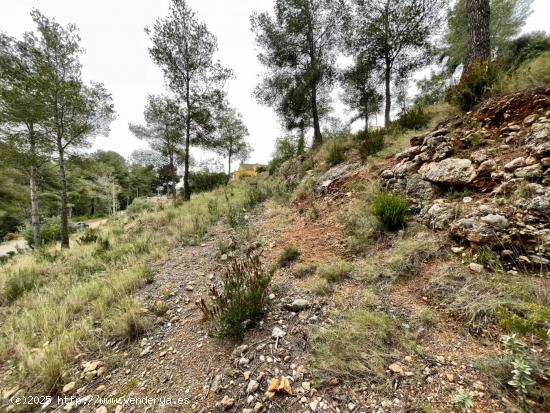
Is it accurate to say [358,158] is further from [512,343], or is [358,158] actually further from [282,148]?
[282,148]

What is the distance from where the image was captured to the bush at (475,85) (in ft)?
13.5

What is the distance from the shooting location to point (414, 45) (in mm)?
10398

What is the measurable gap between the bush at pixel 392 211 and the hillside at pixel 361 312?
0.64 ft

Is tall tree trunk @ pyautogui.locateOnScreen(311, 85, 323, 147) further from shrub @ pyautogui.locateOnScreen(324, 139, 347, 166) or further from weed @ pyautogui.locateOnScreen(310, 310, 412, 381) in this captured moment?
weed @ pyautogui.locateOnScreen(310, 310, 412, 381)

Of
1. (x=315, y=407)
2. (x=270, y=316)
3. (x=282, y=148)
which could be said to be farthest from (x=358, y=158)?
(x=282, y=148)

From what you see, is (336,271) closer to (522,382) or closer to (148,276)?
(522,382)

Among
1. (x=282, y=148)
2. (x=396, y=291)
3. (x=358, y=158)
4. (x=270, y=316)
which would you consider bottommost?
(x=270, y=316)

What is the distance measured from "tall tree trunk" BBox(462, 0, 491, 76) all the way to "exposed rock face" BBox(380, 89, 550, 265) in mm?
1868

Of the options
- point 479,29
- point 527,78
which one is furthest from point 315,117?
point 527,78

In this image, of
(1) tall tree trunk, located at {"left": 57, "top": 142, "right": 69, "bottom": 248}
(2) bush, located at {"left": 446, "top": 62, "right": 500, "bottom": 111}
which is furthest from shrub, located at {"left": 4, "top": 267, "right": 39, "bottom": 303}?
(2) bush, located at {"left": 446, "top": 62, "right": 500, "bottom": 111}

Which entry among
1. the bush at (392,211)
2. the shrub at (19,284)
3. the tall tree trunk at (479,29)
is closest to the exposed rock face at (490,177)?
the bush at (392,211)

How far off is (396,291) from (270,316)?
1.39 meters

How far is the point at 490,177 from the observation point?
117 inches

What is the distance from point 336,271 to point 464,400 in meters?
1.57
